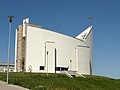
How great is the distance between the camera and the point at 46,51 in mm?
78375

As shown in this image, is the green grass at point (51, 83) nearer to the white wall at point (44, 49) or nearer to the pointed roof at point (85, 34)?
the white wall at point (44, 49)

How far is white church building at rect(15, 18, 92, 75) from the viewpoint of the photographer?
77938 mm

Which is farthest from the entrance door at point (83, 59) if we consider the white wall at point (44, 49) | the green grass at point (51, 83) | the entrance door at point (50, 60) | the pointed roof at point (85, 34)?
the green grass at point (51, 83)

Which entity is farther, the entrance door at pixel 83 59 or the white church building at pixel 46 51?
the entrance door at pixel 83 59

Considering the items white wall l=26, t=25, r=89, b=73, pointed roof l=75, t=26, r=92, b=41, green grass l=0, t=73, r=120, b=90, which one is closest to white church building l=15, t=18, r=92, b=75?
white wall l=26, t=25, r=89, b=73

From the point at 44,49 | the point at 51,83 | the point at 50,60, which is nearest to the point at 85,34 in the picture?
the point at 50,60

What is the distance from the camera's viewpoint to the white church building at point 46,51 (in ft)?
256

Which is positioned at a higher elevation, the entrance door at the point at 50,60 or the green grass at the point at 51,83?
the entrance door at the point at 50,60

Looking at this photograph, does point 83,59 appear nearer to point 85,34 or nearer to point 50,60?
point 85,34

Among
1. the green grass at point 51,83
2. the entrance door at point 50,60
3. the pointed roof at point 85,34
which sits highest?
the pointed roof at point 85,34

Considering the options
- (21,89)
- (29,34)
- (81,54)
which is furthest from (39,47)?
(21,89)

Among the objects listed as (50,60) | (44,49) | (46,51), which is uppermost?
(44,49)

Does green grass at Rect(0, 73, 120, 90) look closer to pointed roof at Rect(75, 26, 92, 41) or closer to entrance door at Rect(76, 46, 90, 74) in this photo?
entrance door at Rect(76, 46, 90, 74)

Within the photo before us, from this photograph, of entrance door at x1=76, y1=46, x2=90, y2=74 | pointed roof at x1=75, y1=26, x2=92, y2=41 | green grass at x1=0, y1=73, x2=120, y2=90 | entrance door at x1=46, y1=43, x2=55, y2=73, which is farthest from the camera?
pointed roof at x1=75, y1=26, x2=92, y2=41
